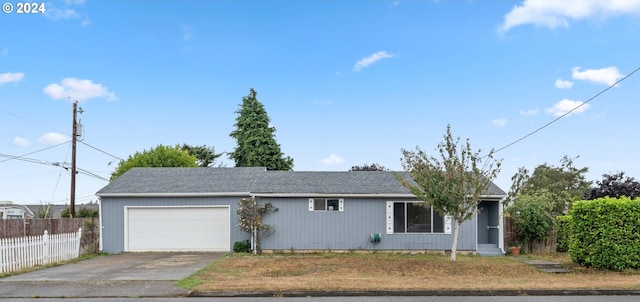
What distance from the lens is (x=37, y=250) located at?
1659 cm

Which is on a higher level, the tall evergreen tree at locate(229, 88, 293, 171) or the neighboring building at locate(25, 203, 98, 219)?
the tall evergreen tree at locate(229, 88, 293, 171)

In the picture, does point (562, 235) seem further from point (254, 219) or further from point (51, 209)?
point (51, 209)

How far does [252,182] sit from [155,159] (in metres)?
12.5

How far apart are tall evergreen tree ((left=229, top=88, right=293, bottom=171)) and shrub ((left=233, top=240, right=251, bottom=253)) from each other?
18649 mm

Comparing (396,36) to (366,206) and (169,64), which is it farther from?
(169,64)

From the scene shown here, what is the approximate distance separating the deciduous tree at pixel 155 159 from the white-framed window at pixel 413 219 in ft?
55.2

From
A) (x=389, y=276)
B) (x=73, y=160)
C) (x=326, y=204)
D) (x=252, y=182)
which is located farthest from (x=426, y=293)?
(x=73, y=160)

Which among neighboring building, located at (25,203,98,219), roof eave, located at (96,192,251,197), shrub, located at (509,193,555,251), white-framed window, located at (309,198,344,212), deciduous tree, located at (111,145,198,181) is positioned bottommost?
neighboring building, located at (25,203,98,219)

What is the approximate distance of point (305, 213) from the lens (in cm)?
2069

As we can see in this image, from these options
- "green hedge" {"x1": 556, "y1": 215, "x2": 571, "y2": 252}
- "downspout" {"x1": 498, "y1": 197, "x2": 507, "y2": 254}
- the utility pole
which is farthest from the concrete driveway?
"green hedge" {"x1": 556, "y1": 215, "x2": 571, "y2": 252}

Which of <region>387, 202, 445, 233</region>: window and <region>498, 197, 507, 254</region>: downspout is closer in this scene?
<region>498, 197, 507, 254</region>: downspout

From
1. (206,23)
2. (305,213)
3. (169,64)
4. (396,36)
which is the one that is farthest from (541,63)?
(169,64)

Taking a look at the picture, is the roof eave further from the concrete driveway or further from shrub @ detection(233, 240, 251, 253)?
the concrete driveway

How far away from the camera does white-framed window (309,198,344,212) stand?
20.7 metres
